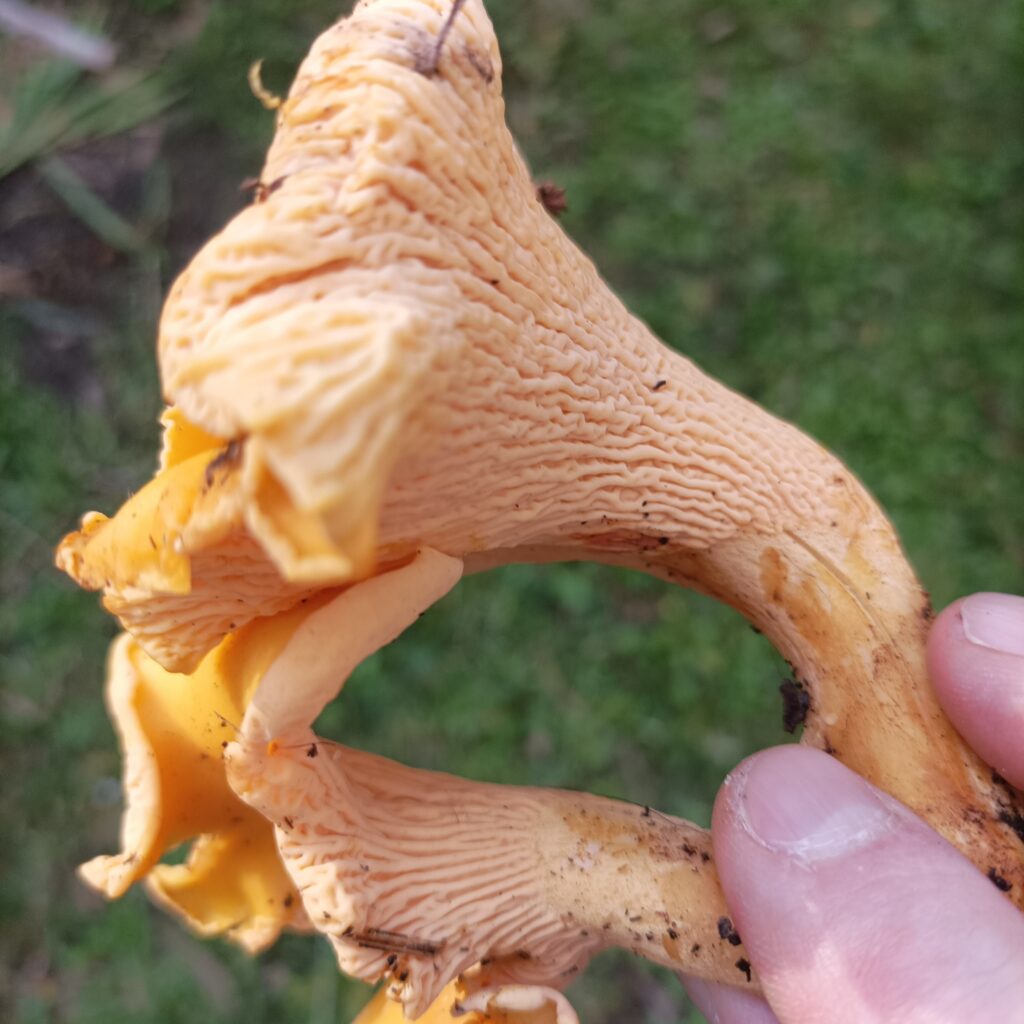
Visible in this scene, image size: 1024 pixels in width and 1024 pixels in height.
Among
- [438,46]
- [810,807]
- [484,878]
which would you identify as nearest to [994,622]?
[810,807]

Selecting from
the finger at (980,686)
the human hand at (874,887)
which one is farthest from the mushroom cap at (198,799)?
the finger at (980,686)

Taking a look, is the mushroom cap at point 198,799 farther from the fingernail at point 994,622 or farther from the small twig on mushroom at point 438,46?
the fingernail at point 994,622

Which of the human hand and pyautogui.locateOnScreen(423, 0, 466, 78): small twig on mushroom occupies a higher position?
pyautogui.locateOnScreen(423, 0, 466, 78): small twig on mushroom

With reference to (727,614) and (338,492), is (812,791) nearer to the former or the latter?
(338,492)

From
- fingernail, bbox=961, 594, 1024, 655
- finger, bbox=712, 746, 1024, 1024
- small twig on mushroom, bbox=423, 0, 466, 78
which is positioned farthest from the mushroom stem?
small twig on mushroom, bbox=423, 0, 466, 78

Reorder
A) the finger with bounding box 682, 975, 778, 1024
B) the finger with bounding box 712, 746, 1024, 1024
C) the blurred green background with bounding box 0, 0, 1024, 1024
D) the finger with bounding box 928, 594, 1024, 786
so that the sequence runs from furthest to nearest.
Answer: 1. the blurred green background with bounding box 0, 0, 1024, 1024
2. the finger with bounding box 682, 975, 778, 1024
3. the finger with bounding box 928, 594, 1024, 786
4. the finger with bounding box 712, 746, 1024, 1024

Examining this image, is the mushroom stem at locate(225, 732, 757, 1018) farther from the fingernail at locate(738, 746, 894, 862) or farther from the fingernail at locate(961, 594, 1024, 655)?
the fingernail at locate(961, 594, 1024, 655)

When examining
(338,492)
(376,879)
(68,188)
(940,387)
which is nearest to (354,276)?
(338,492)

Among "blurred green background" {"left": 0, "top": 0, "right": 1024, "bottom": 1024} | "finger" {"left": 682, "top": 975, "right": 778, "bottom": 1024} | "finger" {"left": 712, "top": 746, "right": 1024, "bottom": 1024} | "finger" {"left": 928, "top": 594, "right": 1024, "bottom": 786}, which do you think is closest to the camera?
"finger" {"left": 712, "top": 746, "right": 1024, "bottom": 1024}
